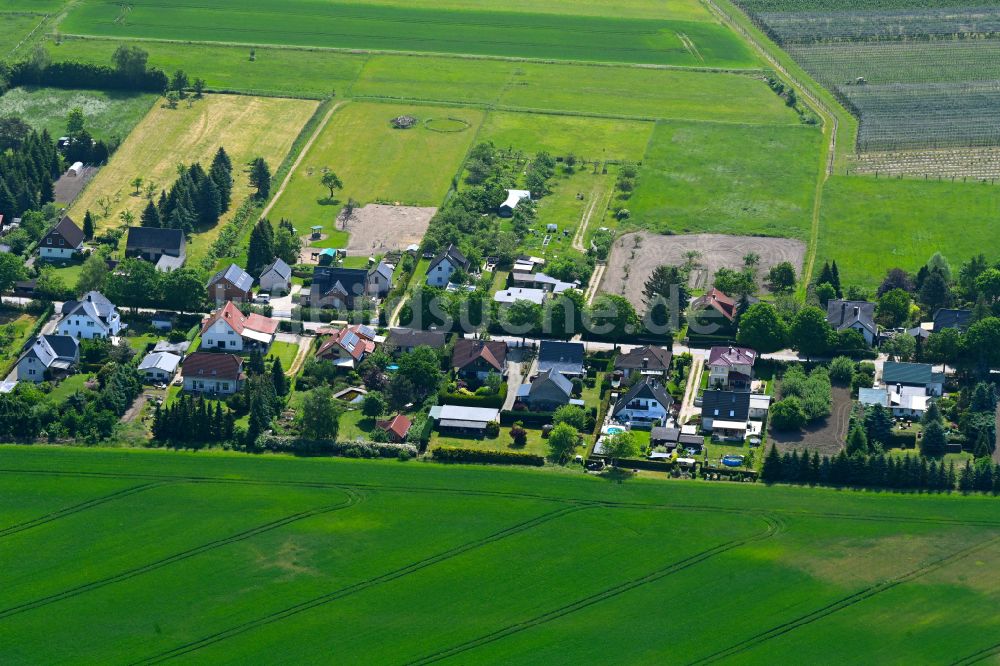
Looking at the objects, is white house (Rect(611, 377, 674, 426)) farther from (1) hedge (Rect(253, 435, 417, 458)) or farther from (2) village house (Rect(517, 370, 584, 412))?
(1) hedge (Rect(253, 435, 417, 458))

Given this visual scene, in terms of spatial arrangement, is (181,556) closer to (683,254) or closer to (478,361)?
(478,361)

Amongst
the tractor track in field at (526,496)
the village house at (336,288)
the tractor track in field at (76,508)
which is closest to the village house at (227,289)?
the village house at (336,288)

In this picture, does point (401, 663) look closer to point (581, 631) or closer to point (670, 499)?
point (581, 631)

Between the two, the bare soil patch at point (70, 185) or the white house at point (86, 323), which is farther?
the bare soil patch at point (70, 185)

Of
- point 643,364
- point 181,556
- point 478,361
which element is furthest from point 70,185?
point 181,556

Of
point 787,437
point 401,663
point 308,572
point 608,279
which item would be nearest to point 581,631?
point 401,663

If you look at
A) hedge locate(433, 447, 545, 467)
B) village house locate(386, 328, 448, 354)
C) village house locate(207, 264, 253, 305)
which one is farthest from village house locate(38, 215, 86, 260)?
hedge locate(433, 447, 545, 467)

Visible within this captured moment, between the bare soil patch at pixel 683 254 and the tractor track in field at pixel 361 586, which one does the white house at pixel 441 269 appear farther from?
the tractor track in field at pixel 361 586

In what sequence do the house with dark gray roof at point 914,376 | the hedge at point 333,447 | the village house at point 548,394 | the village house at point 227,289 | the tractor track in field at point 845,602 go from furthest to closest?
the village house at point 227,289 → the house with dark gray roof at point 914,376 → the village house at point 548,394 → the hedge at point 333,447 → the tractor track in field at point 845,602
